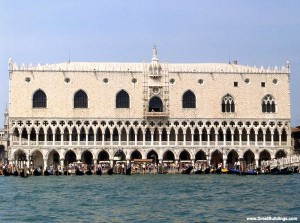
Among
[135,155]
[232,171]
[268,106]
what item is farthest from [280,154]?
[135,155]

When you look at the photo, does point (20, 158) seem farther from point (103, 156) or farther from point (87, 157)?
point (103, 156)

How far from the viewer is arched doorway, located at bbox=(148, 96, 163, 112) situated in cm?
6319

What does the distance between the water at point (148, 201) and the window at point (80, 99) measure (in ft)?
61.6

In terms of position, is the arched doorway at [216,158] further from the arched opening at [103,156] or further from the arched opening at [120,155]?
the arched opening at [103,156]

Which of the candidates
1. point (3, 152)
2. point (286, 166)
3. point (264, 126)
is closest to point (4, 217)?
point (286, 166)

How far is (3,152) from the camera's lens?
93.4 meters

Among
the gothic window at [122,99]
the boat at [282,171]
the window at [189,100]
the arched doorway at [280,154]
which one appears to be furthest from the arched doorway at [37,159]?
the arched doorway at [280,154]

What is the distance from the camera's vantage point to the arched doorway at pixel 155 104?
63188 millimetres

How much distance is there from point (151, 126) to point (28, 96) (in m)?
10.1

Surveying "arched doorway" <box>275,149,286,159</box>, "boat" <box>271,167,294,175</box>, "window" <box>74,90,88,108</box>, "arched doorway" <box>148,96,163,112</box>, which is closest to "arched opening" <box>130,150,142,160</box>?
"arched doorway" <box>148,96,163,112</box>

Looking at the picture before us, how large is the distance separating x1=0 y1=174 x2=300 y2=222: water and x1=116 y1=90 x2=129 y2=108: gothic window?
1935cm

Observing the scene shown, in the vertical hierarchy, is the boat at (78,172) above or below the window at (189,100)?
below

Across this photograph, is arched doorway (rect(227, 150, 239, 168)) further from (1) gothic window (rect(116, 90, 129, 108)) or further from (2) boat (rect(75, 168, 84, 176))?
(2) boat (rect(75, 168, 84, 176))

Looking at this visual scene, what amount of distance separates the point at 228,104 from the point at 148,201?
1270 inches
